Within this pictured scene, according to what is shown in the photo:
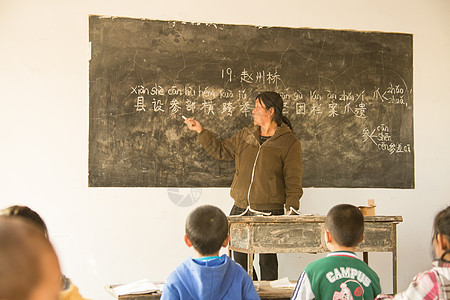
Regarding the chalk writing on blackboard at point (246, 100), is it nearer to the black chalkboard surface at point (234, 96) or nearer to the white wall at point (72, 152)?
the black chalkboard surface at point (234, 96)

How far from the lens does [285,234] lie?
3439 millimetres

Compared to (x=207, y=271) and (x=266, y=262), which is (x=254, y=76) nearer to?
(x=266, y=262)

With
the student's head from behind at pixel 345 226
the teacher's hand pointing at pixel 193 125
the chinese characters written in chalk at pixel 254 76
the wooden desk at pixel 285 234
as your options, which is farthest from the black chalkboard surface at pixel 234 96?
the student's head from behind at pixel 345 226

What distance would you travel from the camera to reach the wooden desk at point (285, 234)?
341cm

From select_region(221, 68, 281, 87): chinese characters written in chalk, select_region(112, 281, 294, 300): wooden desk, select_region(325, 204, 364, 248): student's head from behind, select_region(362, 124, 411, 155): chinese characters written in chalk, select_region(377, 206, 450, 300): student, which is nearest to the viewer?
select_region(377, 206, 450, 300): student

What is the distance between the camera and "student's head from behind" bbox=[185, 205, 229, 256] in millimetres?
1994

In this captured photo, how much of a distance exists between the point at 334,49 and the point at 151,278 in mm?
2431

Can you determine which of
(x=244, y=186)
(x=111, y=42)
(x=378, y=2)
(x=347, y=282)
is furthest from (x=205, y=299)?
(x=378, y=2)

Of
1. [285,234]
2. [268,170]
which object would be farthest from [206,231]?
[268,170]

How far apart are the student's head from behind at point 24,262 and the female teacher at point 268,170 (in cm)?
321

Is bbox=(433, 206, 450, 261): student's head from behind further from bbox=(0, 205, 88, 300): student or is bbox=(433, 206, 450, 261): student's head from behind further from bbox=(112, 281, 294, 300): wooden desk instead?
bbox=(112, 281, 294, 300): wooden desk

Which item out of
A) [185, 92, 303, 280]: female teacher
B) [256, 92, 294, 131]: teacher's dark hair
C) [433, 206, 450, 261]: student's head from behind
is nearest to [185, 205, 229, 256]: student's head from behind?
[433, 206, 450, 261]: student's head from behind

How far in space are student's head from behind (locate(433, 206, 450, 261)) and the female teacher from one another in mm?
2166

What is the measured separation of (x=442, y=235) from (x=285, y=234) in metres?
1.84
